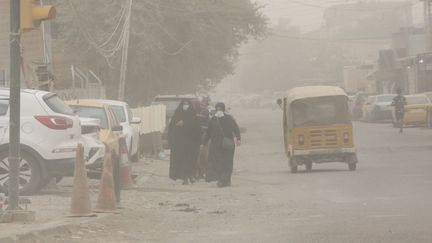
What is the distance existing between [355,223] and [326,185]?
676 cm

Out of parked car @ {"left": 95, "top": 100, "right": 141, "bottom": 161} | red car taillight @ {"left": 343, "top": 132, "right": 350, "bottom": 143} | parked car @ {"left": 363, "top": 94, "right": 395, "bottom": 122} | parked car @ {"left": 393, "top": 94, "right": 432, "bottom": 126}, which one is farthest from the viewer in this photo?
parked car @ {"left": 363, "top": 94, "right": 395, "bottom": 122}

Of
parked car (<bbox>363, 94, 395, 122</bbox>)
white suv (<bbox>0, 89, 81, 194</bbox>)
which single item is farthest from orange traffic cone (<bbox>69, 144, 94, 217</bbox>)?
parked car (<bbox>363, 94, 395, 122</bbox>)

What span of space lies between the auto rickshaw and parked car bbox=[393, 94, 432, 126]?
874 inches

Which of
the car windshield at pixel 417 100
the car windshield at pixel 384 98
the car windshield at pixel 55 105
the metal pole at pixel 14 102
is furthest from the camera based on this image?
the car windshield at pixel 384 98

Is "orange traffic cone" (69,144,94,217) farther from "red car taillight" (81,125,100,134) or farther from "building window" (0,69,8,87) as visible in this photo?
"building window" (0,69,8,87)

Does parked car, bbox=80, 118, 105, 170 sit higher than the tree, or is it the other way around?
the tree

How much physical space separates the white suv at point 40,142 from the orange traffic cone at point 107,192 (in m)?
2.40

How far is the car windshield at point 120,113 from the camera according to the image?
25941 mm

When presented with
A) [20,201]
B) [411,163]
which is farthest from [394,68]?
[20,201]

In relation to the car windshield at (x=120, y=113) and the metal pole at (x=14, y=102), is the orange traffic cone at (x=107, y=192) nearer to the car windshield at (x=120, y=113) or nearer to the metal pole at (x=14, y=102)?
the metal pole at (x=14, y=102)

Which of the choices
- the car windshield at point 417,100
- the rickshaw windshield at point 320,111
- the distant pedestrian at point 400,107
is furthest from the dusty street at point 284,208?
the car windshield at point 417,100

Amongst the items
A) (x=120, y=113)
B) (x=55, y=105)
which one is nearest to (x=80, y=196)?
(x=55, y=105)

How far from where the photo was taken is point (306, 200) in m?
16.2

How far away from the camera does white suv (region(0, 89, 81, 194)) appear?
16.8m
